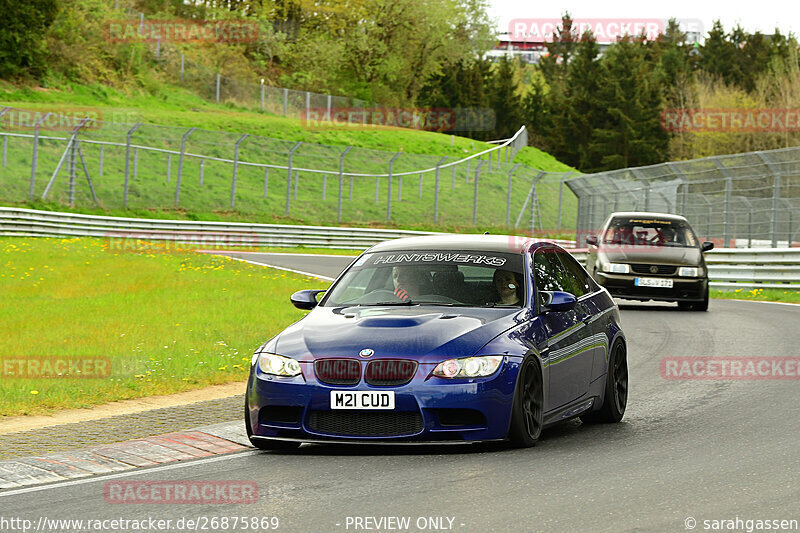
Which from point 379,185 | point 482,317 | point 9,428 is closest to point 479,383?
point 482,317

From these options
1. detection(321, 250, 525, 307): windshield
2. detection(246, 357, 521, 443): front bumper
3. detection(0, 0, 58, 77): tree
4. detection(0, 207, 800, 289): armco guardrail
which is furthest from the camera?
detection(0, 0, 58, 77): tree

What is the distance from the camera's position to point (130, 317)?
17844mm

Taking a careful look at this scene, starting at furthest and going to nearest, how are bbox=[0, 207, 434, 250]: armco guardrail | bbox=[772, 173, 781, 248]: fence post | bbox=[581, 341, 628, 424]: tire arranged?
bbox=[0, 207, 434, 250]: armco guardrail < bbox=[772, 173, 781, 248]: fence post < bbox=[581, 341, 628, 424]: tire

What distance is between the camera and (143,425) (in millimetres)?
9039

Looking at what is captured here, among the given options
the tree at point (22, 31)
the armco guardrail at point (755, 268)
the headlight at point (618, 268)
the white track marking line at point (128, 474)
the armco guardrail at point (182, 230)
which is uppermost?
the tree at point (22, 31)

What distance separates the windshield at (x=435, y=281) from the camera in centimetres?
859

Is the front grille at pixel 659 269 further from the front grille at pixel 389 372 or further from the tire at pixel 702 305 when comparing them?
the front grille at pixel 389 372

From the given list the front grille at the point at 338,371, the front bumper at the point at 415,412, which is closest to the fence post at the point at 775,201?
the front bumper at the point at 415,412

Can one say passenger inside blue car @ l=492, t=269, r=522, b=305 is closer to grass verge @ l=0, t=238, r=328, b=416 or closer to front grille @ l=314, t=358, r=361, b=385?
front grille @ l=314, t=358, r=361, b=385

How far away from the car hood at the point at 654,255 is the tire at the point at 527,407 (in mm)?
13181

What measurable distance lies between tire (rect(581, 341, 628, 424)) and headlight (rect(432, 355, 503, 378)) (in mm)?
1920

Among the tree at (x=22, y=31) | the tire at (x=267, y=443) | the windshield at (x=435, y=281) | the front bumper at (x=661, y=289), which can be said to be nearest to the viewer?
the tire at (x=267, y=443)

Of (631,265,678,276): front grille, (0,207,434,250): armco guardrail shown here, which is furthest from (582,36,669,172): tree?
(631,265,678,276): front grille

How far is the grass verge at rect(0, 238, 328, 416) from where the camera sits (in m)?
11.4
